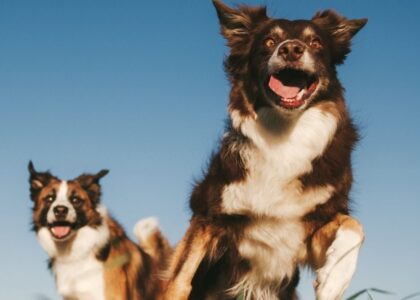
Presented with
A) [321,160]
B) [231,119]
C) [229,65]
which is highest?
[229,65]

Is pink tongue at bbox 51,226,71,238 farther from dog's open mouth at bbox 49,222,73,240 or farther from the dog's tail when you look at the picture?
the dog's tail

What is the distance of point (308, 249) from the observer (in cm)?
662

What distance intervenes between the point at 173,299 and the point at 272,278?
922 mm

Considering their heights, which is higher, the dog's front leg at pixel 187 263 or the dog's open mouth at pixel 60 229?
the dog's front leg at pixel 187 263

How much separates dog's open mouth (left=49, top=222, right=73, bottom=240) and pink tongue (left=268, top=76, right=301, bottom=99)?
5.64m

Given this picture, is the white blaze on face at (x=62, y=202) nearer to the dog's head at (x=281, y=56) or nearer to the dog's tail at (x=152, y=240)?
the dog's tail at (x=152, y=240)

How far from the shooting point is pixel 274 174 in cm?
666

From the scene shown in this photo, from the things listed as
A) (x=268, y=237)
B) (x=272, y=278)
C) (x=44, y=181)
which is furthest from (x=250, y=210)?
(x=44, y=181)

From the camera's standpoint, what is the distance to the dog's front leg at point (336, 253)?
5.86 meters

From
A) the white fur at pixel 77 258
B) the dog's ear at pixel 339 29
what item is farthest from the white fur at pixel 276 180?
the white fur at pixel 77 258

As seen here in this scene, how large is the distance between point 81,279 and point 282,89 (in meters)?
5.29

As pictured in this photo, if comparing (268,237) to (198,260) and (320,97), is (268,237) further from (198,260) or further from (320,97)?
(320,97)

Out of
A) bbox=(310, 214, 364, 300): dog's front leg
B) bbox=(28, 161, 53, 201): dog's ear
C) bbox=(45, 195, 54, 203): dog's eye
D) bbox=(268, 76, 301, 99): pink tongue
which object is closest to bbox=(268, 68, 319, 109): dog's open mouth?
bbox=(268, 76, 301, 99): pink tongue

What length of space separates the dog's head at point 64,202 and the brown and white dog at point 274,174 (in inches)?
168
